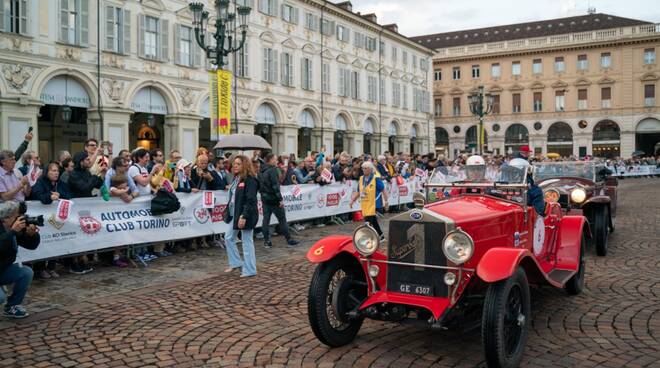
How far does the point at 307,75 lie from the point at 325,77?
6.07 feet

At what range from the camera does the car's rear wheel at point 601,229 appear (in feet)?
31.2

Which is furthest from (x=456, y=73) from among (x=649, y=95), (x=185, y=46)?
(x=185, y=46)

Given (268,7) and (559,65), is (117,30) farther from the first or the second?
(559,65)

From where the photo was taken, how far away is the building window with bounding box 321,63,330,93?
118 ft

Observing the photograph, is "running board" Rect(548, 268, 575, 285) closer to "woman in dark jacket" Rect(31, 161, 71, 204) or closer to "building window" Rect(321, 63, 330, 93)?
"woman in dark jacket" Rect(31, 161, 71, 204)

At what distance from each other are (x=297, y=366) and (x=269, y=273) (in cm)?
387

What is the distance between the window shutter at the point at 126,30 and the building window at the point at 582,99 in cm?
4717

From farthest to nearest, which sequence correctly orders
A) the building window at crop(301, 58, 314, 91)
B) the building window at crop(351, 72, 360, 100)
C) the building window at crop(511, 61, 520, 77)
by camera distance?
the building window at crop(511, 61, 520, 77) < the building window at crop(351, 72, 360, 100) < the building window at crop(301, 58, 314, 91)

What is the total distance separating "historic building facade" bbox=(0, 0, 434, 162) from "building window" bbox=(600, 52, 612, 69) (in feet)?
80.8

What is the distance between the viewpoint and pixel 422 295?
16.6 feet

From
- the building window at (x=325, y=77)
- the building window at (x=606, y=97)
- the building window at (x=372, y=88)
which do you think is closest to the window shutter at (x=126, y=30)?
the building window at (x=325, y=77)

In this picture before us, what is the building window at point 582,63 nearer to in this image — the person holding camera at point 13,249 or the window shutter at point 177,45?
the window shutter at point 177,45

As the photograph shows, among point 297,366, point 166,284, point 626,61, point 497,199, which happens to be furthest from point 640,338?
point 626,61

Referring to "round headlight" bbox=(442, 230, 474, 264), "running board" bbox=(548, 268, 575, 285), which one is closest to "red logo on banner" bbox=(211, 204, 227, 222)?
"running board" bbox=(548, 268, 575, 285)
